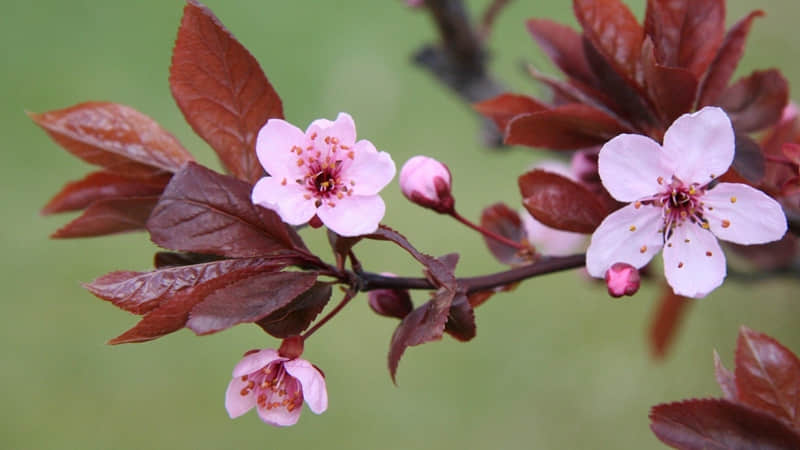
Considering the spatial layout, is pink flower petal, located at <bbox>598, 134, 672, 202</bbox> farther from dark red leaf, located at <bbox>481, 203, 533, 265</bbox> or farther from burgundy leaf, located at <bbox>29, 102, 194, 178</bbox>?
burgundy leaf, located at <bbox>29, 102, 194, 178</bbox>

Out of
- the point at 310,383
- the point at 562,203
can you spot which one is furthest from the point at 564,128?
the point at 310,383

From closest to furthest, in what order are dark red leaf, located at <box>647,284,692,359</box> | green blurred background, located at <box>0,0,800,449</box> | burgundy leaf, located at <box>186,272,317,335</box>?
burgundy leaf, located at <box>186,272,317,335</box> → dark red leaf, located at <box>647,284,692,359</box> → green blurred background, located at <box>0,0,800,449</box>

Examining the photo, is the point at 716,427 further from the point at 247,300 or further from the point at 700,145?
the point at 247,300

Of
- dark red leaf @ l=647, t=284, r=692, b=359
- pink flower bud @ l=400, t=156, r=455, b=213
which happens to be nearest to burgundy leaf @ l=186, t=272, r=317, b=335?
pink flower bud @ l=400, t=156, r=455, b=213

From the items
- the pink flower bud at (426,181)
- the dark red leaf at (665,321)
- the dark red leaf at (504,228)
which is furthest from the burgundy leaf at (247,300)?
the dark red leaf at (665,321)

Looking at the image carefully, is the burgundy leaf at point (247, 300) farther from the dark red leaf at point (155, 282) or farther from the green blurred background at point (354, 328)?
the green blurred background at point (354, 328)

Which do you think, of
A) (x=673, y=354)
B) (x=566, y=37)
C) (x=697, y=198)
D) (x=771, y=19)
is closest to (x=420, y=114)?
(x=673, y=354)

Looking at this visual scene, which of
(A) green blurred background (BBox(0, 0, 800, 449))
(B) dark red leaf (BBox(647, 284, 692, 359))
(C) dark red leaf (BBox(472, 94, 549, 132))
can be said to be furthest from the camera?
(A) green blurred background (BBox(0, 0, 800, 449))
